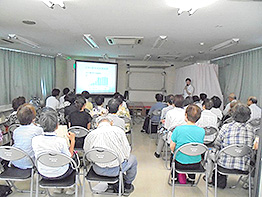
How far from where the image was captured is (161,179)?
10.9 ft

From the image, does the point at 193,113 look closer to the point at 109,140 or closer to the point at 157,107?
the point at 109,140

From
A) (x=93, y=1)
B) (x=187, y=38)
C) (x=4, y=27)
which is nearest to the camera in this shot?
(x=93, y=1)

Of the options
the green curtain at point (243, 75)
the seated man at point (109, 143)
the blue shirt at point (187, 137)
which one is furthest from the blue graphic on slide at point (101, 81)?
the blue shirt at point (187, 137)

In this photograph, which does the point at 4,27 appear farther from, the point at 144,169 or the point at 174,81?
the point at 174,81

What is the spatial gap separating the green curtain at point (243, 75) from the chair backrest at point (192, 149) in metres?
3.82

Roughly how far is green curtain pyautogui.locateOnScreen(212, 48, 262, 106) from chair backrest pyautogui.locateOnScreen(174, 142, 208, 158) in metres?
3.82

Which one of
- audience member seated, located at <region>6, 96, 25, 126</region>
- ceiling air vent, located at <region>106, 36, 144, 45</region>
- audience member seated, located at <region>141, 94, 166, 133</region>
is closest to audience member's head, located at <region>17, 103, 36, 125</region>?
audience member seated, located at <region>6, 96, 25, 126</region>

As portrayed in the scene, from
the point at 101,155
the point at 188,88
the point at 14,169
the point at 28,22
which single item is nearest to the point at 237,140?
the point at 101,155

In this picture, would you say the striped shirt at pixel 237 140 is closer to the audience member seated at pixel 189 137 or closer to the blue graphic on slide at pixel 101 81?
the audience member seated at pixel 189 137

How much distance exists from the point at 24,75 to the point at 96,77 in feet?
7.98

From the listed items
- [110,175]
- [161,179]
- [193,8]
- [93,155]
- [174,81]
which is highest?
[193,8]

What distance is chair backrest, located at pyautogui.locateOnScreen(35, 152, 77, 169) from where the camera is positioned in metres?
2.06

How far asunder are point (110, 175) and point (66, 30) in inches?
118

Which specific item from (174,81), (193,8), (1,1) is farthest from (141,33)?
(174,81)
